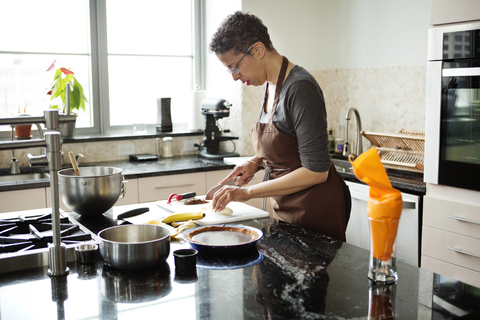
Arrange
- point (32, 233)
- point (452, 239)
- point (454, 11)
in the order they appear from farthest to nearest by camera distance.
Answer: point (452, 239)
point (454, 11)
point (32, 233)

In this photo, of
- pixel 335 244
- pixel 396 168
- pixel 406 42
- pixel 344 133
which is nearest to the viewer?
pixel 335 244

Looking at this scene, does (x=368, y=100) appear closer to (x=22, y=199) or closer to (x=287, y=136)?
(x=287, y=136)

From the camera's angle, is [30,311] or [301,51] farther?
[301,51]

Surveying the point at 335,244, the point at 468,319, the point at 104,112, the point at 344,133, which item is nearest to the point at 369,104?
the point at 344,133

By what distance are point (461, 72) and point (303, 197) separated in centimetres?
118

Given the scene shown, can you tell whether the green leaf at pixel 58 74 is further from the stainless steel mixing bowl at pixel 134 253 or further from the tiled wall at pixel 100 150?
the stainless steel mixing bowl at pixel 134 253

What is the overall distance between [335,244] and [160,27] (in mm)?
3019

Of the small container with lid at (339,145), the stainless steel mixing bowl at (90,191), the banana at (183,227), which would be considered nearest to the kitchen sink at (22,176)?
the stainless steel mixing bowl at (90,191)

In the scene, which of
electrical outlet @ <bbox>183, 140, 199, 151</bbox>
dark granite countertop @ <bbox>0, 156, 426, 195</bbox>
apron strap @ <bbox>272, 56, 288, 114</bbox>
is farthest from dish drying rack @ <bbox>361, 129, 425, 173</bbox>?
electrical outlet @ <bbox>183, 140, 199, 151</bbox>

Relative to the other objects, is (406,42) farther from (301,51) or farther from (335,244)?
(335,244)

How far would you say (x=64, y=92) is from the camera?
3.26m

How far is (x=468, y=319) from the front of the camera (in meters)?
0.98

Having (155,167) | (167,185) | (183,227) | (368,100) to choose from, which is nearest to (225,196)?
(183,227)

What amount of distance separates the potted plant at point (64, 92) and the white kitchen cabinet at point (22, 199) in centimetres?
70
